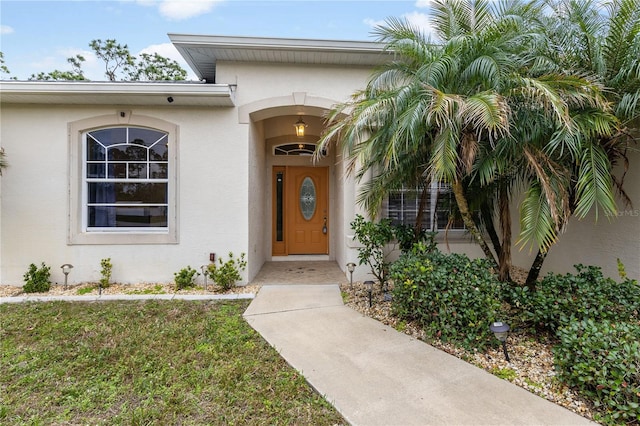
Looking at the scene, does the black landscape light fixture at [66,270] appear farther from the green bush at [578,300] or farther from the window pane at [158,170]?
the green bush at [578,300]

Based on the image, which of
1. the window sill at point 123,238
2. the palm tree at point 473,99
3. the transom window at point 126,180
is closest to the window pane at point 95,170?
the transom window at point 126,180

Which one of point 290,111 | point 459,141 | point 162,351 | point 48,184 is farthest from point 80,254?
point 459,141

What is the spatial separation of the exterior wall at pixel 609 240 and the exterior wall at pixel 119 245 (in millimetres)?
6164

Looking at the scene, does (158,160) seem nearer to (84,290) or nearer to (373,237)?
(84,290)

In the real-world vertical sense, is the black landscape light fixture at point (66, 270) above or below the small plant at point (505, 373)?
above

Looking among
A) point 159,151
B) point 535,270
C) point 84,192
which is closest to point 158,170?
point 159,151

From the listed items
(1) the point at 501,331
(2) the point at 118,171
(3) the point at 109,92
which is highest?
(3) the point at 109,92

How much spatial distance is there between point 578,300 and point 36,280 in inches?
337

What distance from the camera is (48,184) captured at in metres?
5.62

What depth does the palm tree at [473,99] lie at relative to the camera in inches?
126

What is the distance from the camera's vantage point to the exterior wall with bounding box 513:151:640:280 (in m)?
A: 4.16

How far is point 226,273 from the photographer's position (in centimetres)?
552

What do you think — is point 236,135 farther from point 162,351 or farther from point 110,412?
point 110,412

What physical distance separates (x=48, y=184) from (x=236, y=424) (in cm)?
620
